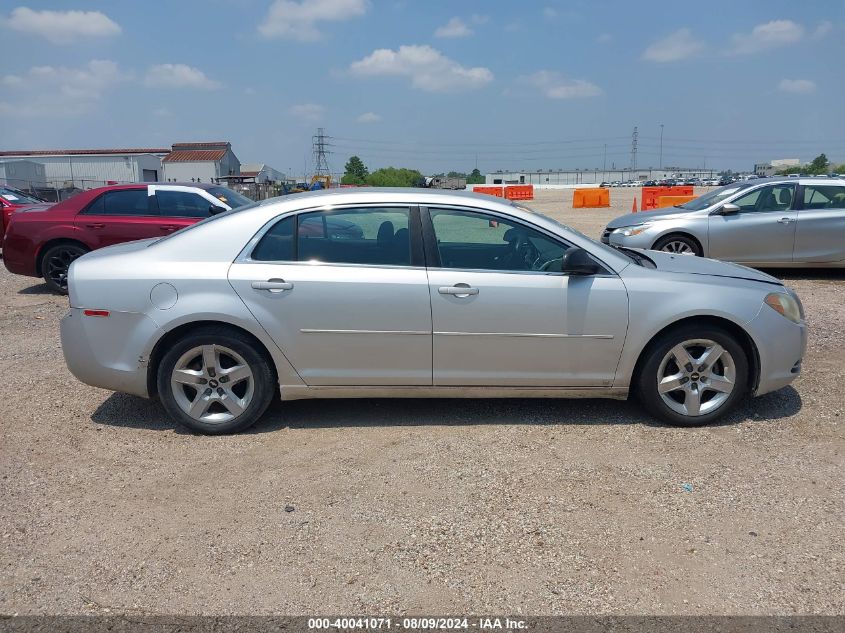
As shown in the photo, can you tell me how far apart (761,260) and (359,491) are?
8479 mm

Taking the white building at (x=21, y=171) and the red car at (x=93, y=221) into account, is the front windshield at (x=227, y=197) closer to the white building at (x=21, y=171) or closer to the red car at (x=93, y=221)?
the red car at (x=93, y=221)

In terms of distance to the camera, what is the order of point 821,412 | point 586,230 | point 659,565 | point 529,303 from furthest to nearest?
point 586,230 → point 821,412 → point 529,303 → point 659,565

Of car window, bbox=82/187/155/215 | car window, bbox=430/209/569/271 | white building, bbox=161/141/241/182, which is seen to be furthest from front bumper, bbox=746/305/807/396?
white building, bbox=161/141/241/182

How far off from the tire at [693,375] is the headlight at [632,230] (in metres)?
6.07

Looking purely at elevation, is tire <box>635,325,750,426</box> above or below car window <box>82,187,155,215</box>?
below

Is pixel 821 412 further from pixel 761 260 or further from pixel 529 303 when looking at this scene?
pixel 761 260

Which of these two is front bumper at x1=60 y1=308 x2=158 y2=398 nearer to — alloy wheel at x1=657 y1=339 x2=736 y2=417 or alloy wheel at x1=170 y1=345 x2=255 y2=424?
alloy wheel at x1=170 y1=345 x2=255 y2=424

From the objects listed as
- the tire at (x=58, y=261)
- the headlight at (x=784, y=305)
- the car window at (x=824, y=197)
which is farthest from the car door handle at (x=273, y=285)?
the car window at (x=824, y=197)

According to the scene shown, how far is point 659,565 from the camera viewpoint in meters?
3.12

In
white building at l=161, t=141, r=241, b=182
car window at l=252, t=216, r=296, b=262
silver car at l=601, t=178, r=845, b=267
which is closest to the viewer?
car window at l=252, t=216, r=296, b=262

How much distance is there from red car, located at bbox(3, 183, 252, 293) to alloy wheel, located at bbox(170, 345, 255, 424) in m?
5.40

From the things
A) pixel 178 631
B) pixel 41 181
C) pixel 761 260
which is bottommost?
pixel 178 631

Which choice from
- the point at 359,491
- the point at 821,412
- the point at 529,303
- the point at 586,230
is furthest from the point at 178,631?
the point at 586,230

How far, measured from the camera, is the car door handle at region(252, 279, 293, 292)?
14.5ft
